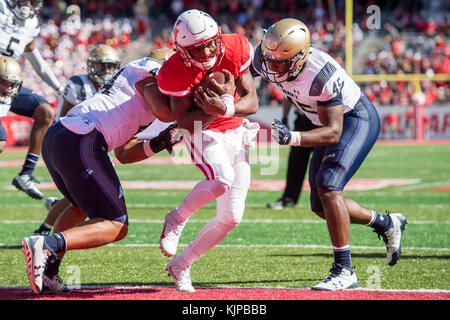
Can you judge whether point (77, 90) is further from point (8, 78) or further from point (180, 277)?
point (180, 277)

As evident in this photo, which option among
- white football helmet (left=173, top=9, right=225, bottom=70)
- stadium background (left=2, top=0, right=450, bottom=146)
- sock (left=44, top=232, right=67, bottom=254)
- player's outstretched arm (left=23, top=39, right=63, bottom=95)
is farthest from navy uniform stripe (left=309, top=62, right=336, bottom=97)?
stadium background (left=2, top=0, right=450, bottom=146)

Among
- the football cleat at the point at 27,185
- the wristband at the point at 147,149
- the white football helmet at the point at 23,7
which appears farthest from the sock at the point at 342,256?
the white football helmet at the point at 23,7

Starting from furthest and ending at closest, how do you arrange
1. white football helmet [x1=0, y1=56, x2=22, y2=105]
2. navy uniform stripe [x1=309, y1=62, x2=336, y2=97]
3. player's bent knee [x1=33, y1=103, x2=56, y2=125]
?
player's bent knee [x1=33, y1=103, x2=56, y2=125] < white football helmet [x1=0, y1=56, x2=22, y2=105] < navy uniform stripe [x1=309, y1=62, x2=336, y2=97]

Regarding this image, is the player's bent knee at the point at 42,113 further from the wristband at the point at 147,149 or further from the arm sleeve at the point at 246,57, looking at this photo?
the arm sleeve at the point at 246,57

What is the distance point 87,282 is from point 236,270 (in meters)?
1.11

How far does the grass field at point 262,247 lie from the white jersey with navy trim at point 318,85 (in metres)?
1.20

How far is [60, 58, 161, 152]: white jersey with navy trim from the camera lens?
167 inches

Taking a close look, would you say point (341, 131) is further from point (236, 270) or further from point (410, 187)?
point (410, 187)

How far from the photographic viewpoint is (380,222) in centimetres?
529

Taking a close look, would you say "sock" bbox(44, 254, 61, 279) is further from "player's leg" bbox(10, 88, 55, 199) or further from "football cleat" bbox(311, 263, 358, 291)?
"player's leg" bbox(10, 88, 55, 199)

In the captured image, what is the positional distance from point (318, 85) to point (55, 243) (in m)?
1.89

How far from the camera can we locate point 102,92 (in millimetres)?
4414

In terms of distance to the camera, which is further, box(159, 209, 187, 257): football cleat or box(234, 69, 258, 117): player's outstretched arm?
box(159, 209, 187, 257): football cleat

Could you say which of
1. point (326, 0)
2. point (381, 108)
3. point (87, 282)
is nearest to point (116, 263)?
point (87, 282)
